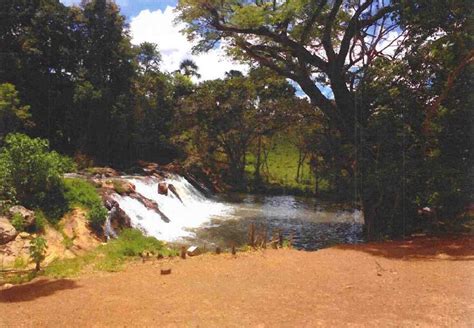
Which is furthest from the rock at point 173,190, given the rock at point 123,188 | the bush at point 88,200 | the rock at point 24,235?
the rock at point 24,235

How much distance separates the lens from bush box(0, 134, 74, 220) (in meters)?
11.6

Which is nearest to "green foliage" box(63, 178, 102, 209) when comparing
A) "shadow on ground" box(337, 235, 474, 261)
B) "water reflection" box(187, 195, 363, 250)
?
"water reflection" box(187, 195, 363, 250)

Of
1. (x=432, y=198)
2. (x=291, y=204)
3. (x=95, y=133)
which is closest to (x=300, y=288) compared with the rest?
(x=432, y=198)

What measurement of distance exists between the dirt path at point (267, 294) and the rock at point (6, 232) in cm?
237

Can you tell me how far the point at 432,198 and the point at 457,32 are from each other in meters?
4.51

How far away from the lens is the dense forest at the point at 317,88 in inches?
476

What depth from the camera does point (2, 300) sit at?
23.0 feet

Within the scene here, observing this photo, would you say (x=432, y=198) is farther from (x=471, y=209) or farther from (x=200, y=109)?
(x=200, y=109)

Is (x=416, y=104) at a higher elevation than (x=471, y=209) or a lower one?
higher

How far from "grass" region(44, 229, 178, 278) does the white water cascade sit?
3.12 meters

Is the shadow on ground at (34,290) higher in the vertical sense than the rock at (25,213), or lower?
lower

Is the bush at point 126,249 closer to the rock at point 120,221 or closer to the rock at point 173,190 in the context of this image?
the rock at point 120,221

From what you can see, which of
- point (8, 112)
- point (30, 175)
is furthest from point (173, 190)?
point (30, 175)

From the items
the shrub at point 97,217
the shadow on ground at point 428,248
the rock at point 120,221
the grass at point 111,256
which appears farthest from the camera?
the rock at point 120,221
